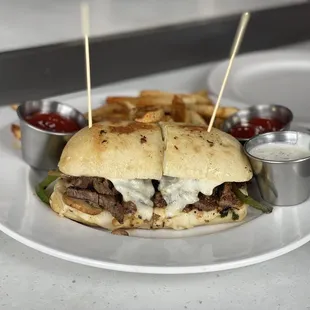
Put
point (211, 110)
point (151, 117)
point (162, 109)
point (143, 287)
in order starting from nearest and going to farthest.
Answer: point (143, 287) → point (151, 117) → point (162, 109) → point (211, 110)

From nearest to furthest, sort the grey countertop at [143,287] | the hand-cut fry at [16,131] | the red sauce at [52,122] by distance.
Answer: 1. the grey countertop at [143,287]
2. the red sauce at [52,122]
3. the hand-cut fry at [16,131]

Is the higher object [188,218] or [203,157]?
[203,157]

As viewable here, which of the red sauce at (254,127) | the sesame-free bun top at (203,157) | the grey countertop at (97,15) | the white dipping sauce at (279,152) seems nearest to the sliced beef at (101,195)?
the sesame-free bun top at (203,157)

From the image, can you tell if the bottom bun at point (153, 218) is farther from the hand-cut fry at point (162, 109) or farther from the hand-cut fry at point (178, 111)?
the hand-cut fry at point (178, 111)

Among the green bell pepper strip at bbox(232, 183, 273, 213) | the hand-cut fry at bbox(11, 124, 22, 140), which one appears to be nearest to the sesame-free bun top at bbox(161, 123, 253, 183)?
the green bell pepper strip at bbox(232, 183, 273, 213)

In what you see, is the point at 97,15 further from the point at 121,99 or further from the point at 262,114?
the point at 262,114

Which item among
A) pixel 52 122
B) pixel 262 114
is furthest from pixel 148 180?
pixel 262 114

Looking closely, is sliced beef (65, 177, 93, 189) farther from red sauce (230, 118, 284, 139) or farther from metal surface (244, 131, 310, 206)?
red sauce (230, 118, 284, 139)

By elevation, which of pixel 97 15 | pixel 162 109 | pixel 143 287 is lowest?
pixel 97 15
